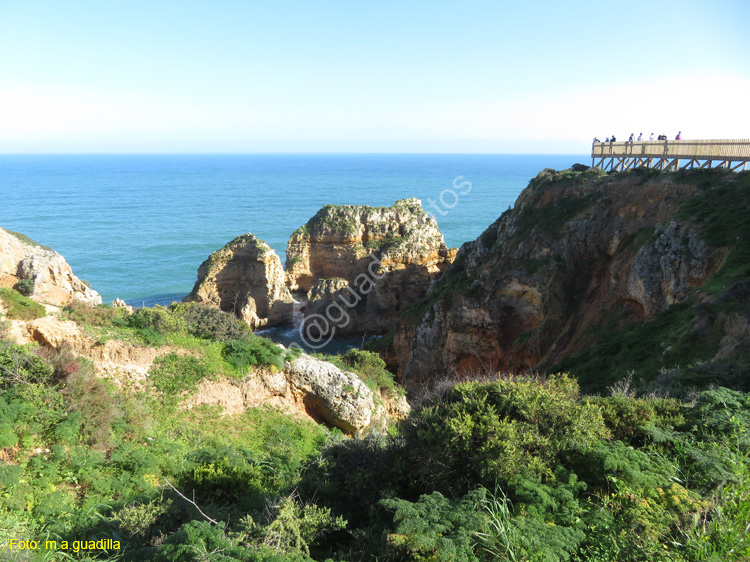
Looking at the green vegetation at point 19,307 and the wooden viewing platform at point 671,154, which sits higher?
the wooden viewing platform at point 671,154

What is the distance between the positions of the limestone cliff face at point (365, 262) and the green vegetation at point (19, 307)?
25.4 m

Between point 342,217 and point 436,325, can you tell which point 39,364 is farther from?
point 342,217

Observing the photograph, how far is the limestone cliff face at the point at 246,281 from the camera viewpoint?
1540 inches

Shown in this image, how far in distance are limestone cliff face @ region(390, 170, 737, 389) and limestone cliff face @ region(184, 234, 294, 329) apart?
12156mm

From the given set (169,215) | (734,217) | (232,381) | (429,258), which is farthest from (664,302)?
(169,215)

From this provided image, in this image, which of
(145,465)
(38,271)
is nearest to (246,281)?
(38,271)

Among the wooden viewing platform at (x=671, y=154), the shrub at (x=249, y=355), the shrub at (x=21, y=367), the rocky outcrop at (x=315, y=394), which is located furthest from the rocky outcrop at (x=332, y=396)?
the wooden viewing platform at (x=671, y=154)

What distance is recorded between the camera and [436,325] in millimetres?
31328

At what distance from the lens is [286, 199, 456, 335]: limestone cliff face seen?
4038 centimetres

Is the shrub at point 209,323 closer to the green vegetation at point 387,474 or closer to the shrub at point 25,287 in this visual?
the green vegetation at point 387,474

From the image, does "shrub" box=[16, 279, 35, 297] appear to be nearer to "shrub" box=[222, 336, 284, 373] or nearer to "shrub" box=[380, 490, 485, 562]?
"shrub" box=[222, 336, 284, 373]

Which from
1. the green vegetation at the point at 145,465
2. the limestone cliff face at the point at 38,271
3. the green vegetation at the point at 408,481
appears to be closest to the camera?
the green vegetation at the point at 408,481

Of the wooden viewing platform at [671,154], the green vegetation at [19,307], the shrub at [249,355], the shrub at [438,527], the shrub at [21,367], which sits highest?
the wooden viewing platform at [671,154]

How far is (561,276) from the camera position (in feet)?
89.6
